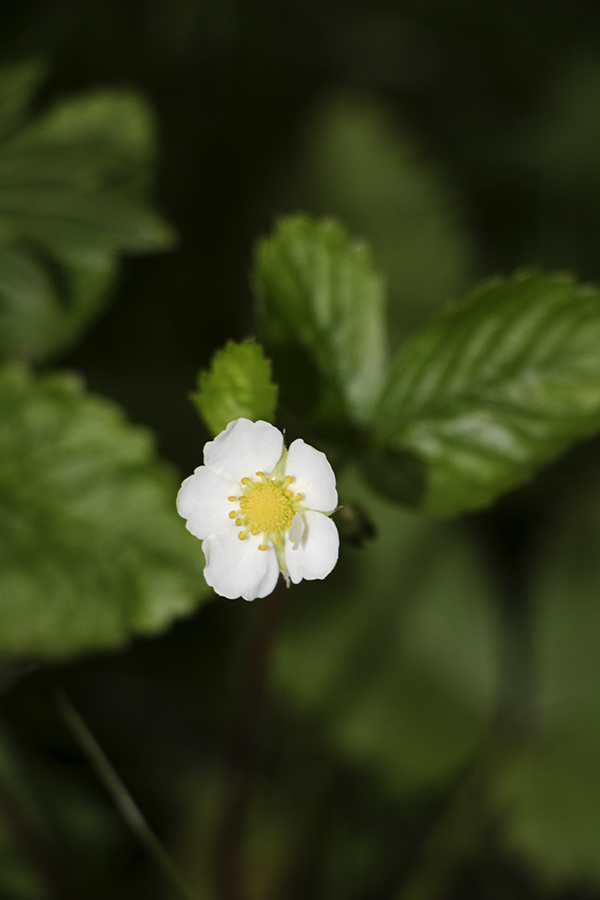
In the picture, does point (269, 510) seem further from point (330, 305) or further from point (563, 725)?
point (563, 725)

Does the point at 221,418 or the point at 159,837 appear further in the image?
the point at 159,837

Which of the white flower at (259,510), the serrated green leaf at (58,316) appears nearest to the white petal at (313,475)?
the white flower at (259,510)

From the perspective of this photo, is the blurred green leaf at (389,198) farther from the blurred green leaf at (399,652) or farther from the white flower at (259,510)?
the white flower at (259,510)

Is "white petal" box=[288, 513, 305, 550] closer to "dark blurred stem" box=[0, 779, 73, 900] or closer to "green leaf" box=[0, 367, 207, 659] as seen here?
"green leaf" box=[0, 367, 207, 659]

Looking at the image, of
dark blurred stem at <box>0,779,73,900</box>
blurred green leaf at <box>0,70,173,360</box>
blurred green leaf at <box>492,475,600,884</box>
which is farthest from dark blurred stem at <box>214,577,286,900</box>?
blurred green leaf at <box>492,475,600,884</box>

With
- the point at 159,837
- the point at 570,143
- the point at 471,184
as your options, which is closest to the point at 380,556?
the point at 159,837

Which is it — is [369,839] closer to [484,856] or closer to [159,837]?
[484,856]
